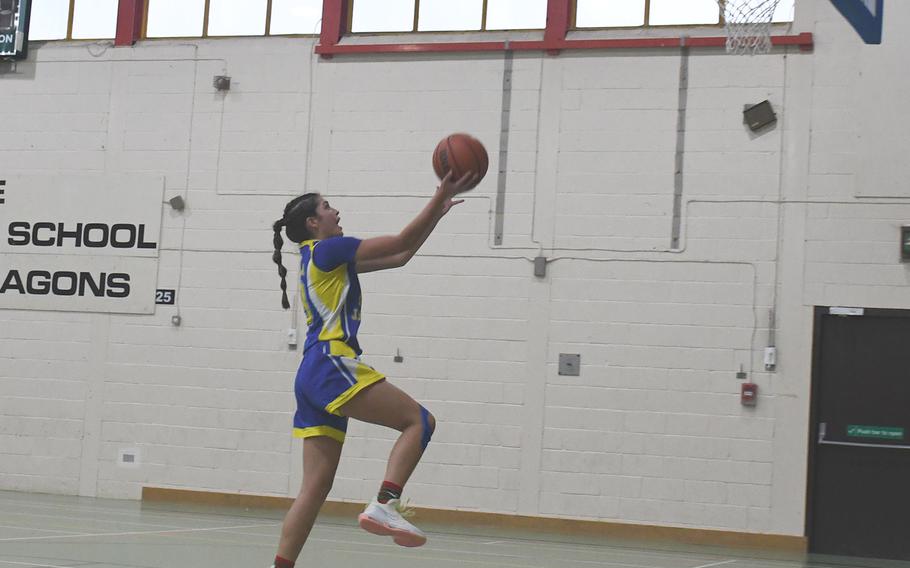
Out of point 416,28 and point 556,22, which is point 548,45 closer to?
point 556,22

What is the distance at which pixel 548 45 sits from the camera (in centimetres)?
1064

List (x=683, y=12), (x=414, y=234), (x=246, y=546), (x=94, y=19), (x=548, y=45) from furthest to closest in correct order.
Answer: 1. (x=94, y=19)
2. (x=548, y=45)
3. (x=683, y=12)
4. (x=246, y=546)
5. (x=414, y=234)

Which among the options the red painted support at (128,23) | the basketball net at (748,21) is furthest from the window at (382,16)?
the basketball net at (748,21)

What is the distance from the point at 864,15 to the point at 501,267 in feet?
13.2

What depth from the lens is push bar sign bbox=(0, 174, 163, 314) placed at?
37.6ft

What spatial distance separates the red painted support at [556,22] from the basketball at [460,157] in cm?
580

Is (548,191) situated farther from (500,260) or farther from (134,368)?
(134,368)

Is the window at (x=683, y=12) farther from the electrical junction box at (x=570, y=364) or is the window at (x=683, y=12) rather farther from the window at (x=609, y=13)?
the electrical junction box at (x=570, y=364)

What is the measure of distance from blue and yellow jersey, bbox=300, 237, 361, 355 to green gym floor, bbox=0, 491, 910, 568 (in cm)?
197

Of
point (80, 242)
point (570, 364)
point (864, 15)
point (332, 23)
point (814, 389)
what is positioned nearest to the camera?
point (864, 15)

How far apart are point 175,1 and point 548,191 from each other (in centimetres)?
409

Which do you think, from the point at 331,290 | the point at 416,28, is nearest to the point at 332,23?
the point at 416,28

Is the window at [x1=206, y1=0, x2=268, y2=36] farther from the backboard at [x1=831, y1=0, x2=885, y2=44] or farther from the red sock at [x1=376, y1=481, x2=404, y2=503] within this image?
the red sock at [x1=376, y1=481, x2=404, y2=503]

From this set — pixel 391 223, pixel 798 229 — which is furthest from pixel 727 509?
pixel 391 223
